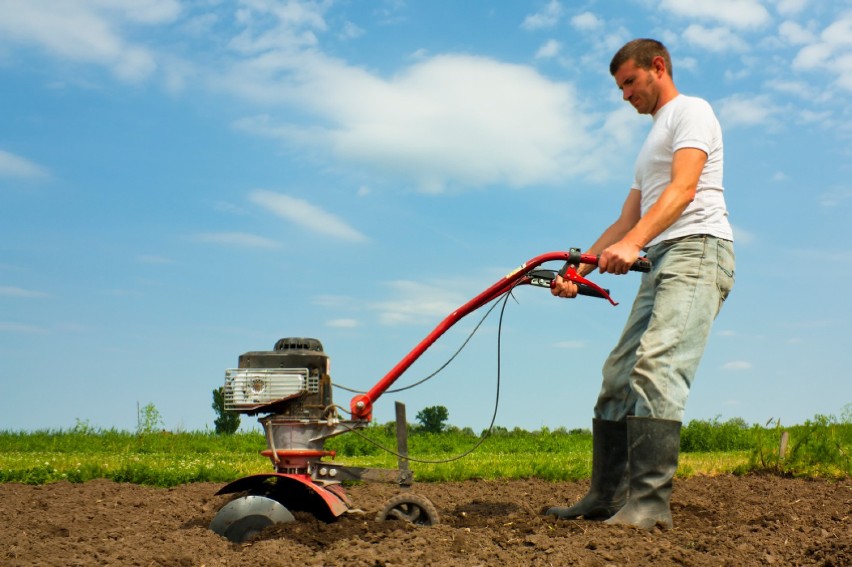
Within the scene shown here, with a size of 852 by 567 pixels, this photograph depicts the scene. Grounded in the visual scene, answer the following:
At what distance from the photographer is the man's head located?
18.1ft

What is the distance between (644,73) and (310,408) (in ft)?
9.67

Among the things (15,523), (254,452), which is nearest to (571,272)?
(15,523)

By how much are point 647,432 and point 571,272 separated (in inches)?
40.3

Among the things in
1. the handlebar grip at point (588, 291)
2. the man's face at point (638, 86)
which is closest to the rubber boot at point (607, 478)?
the handlebar grip at point (588, 291)

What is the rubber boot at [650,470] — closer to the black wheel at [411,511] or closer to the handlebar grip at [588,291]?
the handlebar grip at [588,291]

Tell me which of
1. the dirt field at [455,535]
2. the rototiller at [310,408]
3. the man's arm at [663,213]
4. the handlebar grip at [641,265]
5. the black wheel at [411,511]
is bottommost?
the dirt field at [455,535]

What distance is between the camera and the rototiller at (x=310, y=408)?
522 centimetres

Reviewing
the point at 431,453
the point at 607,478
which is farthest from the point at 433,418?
the point at 607,478

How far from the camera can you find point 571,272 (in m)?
5.26

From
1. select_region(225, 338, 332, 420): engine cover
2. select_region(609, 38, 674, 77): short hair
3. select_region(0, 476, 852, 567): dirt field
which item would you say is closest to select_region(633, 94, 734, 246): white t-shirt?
select_region(609, 38, 674, 77): short hair

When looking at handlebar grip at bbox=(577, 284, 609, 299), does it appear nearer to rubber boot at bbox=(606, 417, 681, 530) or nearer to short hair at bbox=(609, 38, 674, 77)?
rubber boot at bbox=(606, 417, 681, 530)

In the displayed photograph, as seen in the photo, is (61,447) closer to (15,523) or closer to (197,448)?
(197,448)

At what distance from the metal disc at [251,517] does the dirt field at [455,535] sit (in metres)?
0.08

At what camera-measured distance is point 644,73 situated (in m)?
5.55
